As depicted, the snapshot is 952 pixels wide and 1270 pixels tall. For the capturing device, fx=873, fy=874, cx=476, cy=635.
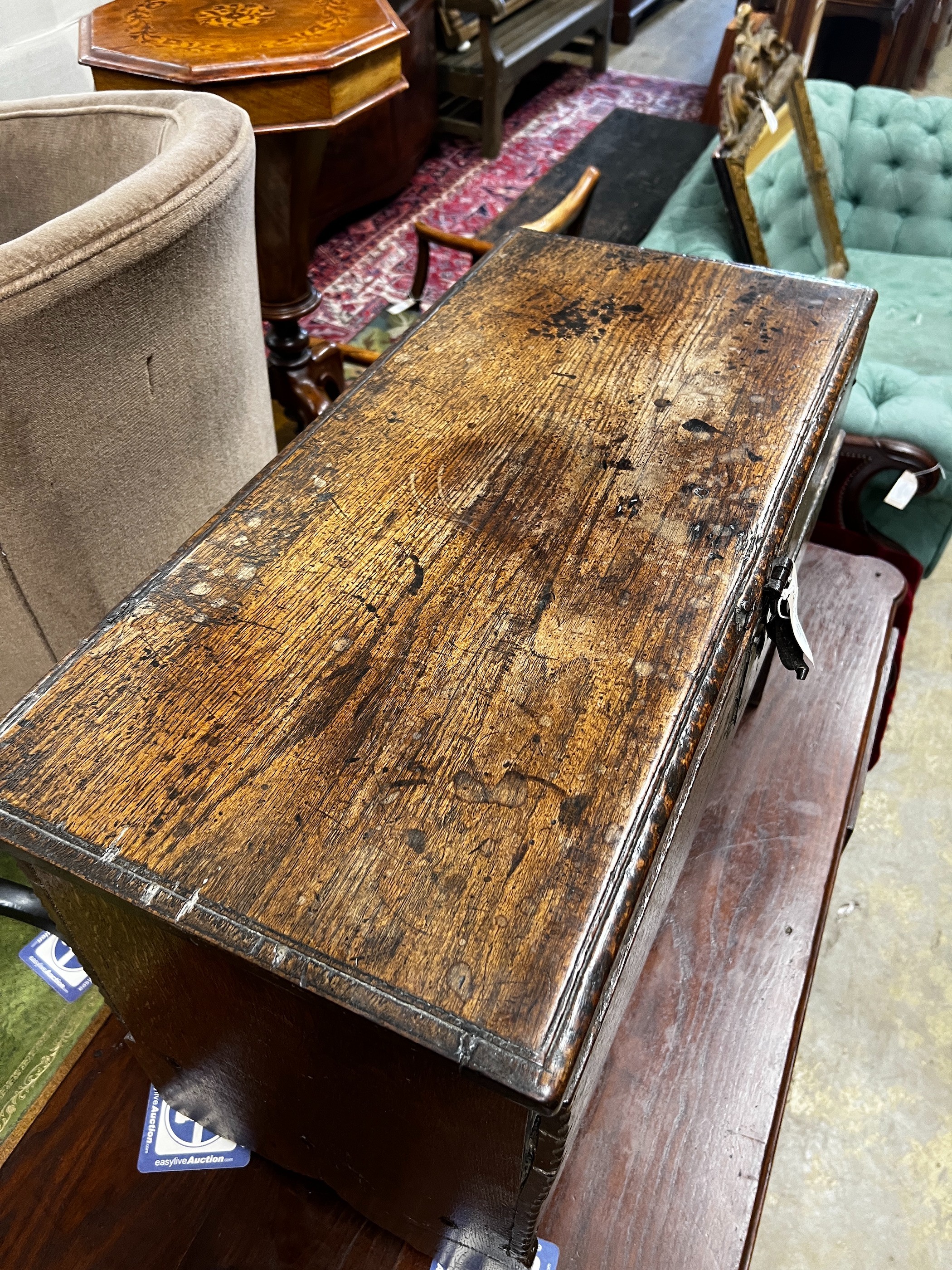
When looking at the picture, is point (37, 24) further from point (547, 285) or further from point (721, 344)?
point (721, 344)

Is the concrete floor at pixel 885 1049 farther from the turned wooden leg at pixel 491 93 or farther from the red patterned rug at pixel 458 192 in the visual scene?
the turned wooden leg at pixel 491 93

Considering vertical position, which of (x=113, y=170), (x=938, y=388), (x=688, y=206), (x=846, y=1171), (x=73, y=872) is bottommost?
(x=846, y=1171)

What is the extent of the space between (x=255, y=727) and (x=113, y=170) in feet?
3.17

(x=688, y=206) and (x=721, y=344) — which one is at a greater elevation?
(x=721, y=344)

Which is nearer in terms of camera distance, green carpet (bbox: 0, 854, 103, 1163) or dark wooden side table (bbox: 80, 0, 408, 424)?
green carpet (bbox: 0, 854, 103, 1163)

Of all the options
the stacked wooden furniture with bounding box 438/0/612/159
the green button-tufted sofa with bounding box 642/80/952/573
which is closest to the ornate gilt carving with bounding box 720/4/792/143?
the green button-tufted sofa with bounding box 642/80/952/573

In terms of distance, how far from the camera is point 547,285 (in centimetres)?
103

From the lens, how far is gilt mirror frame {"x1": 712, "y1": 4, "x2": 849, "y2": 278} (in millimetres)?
1842

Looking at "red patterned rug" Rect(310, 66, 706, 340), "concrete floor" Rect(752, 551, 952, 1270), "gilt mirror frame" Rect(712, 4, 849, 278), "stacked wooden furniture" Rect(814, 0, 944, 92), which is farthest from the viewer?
"stacked wooden furniture" Rect(814, 0, 944, 92)

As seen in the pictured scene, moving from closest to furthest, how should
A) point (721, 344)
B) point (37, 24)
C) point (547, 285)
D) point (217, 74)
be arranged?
1. point (721, 344)
2. point (547, 285)
3. point (217, 74)
4. point (37, 24)

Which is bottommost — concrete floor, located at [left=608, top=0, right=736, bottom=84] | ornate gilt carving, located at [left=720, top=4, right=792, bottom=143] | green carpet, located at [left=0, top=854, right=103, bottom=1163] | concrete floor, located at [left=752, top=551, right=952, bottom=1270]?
concrete floor, located at [left=752, top=551, right=952, bottom=1270]

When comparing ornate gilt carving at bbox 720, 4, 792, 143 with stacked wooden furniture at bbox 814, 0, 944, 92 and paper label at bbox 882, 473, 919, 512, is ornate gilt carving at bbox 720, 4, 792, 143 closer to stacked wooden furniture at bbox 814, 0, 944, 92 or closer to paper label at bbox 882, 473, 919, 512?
paper label at bbox 882, 473, 919, 512

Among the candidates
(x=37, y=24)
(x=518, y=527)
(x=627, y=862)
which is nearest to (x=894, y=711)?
(x=518, y=527)

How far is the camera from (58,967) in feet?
3.60
